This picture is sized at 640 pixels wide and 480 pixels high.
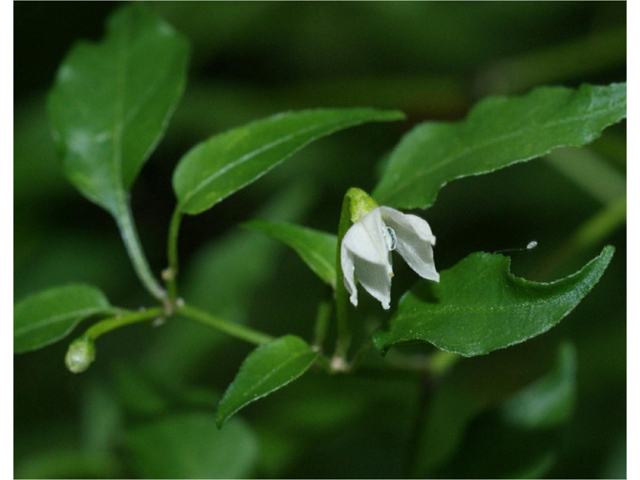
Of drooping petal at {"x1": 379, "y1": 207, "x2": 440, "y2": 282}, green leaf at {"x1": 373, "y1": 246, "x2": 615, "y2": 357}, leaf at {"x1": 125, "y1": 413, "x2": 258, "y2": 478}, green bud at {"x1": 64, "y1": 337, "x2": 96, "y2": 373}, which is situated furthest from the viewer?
leaf at {"x1": 125, "y1": 413, "x2": 258, "y2": 478}

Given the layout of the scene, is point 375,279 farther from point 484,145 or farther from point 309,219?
point 309,219

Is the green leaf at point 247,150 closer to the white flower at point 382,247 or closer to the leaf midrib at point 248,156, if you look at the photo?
the leaf midrib at point 248,156

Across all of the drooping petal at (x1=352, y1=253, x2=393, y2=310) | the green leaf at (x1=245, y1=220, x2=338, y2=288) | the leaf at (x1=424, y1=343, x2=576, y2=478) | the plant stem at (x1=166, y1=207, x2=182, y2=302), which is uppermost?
the drooping petal at (x1=352, y1=253, x2=393, y2=310)

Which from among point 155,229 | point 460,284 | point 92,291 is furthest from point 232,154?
point 155,229

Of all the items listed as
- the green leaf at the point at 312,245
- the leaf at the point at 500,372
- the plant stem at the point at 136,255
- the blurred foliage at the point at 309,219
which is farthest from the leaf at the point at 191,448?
the leaf at the point at 500,372

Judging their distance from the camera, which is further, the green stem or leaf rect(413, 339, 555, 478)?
leaf rect(413, 339, 555, 478)

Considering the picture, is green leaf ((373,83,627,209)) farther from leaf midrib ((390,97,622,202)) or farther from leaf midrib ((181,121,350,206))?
leaf midrib ((181,121,350,206))

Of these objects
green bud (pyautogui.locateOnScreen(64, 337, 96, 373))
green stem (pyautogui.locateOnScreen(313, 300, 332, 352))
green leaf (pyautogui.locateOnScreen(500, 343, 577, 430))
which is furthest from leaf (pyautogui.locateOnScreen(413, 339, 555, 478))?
green bud (pyautogui.locateOnScreen(64, 337, 96, 373))

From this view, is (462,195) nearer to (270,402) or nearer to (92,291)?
(270,402)
